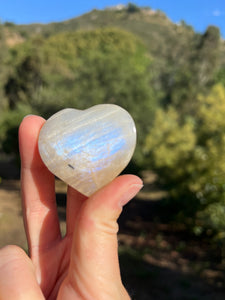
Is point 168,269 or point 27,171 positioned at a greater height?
point 27,171

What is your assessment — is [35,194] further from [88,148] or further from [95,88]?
[95,88]

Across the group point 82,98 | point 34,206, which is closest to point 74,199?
point 34,206

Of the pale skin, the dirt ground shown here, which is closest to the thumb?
the pale skin

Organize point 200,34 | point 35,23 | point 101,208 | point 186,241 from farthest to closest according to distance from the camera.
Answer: point 35,23 < point 200,34 < point 186,241 < point 101,208

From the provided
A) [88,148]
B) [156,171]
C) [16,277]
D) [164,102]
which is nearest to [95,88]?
[156,171]

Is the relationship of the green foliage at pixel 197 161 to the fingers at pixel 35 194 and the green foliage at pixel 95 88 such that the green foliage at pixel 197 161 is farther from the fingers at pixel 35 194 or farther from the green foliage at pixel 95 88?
the fingers at pixel 35 194

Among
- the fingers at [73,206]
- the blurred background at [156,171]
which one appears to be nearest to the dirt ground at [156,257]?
the blurred background at [156,171]

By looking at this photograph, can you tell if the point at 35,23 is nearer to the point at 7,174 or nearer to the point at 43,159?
the point at 7,174
